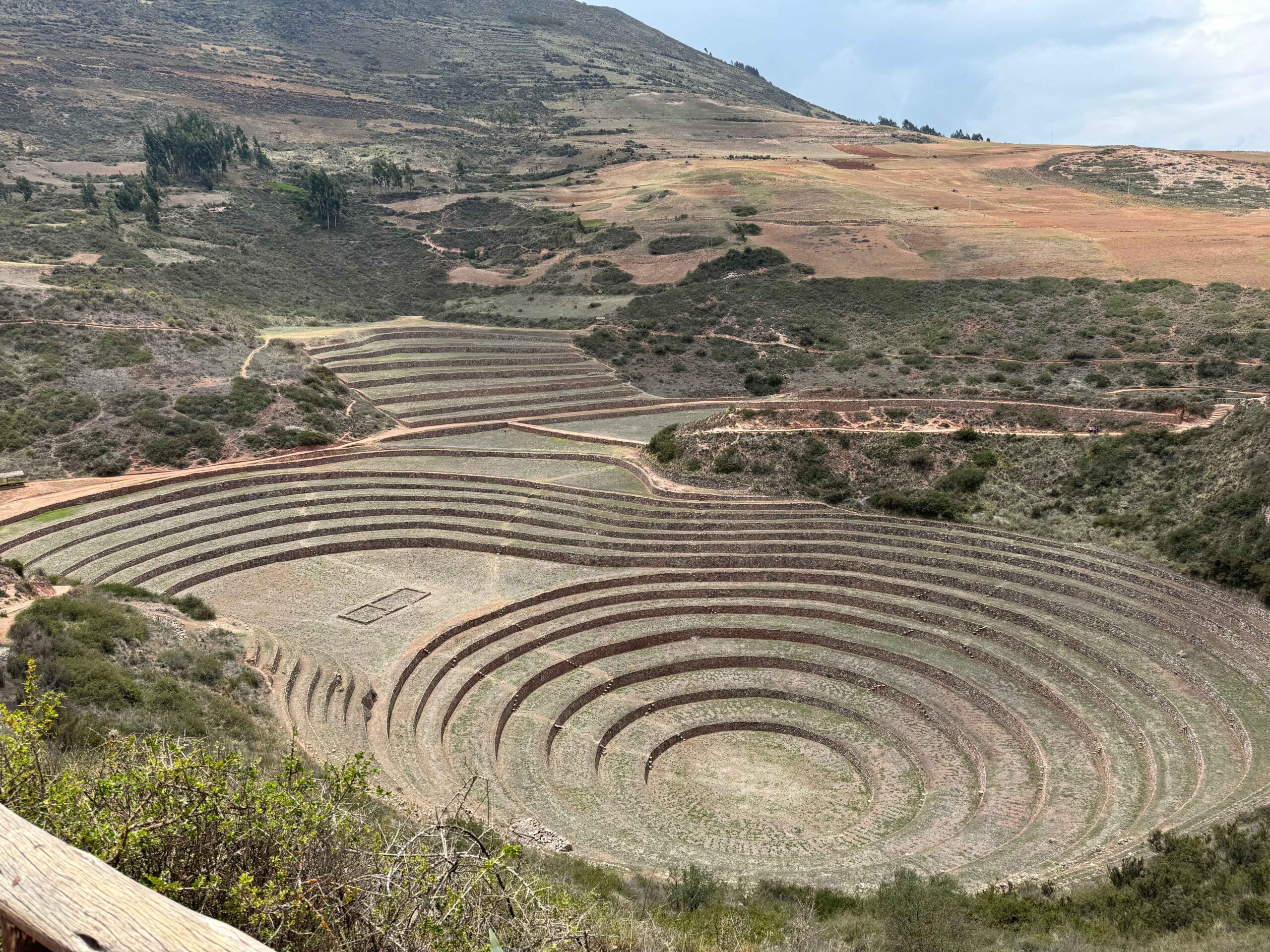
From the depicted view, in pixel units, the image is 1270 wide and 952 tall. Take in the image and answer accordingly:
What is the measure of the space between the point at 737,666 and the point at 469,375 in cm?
2881

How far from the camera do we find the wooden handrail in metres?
2.60

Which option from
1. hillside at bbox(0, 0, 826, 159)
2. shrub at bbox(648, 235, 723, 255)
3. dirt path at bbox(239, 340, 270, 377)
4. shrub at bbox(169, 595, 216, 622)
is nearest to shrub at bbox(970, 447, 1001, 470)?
shrub at bbox(169, 595, 216, 622)

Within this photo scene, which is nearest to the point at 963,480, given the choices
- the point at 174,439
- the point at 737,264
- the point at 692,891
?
the point at 692,891

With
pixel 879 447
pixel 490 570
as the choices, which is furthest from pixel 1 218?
pixel 879 447

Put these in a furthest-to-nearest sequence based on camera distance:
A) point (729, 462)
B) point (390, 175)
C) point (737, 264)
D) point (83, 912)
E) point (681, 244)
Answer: point (390, 175) → point (681, 244) → point (737, 264) → point (729, 462) → point (83, 912)

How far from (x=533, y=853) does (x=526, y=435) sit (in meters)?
27.9

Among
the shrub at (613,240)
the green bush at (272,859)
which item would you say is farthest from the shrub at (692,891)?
the shrub at (613,240)

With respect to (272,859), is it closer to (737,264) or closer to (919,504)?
(919,504)

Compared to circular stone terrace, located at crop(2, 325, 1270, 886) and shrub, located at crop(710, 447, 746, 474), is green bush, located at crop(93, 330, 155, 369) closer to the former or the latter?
circular stone terrace, located at crop(2, 325, 1270, 886)

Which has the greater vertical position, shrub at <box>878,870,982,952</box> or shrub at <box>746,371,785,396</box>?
shrub at <box>746,371,785,396</box>

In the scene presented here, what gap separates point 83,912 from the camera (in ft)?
8.80

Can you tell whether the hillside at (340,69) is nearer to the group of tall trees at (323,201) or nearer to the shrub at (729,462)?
the group of tall trees at (323,201)

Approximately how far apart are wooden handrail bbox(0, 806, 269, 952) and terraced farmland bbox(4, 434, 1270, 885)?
1122 cm

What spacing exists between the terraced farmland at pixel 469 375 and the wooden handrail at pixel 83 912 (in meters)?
36.9
